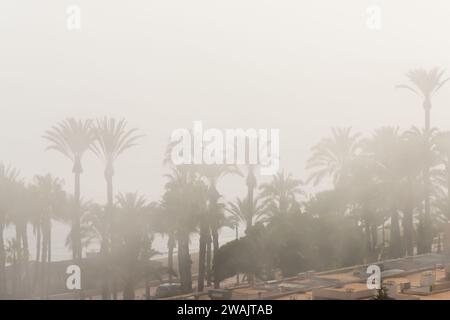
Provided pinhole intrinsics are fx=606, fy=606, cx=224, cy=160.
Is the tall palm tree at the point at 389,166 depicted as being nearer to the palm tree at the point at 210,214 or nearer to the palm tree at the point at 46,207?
the palm tree at the point at 210,214

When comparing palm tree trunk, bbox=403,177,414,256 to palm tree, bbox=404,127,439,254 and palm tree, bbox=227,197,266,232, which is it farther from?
palm tree, bbox=227,197,266,232

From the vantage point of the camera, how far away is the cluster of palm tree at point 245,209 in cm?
3988

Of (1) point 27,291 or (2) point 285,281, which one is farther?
(1) point 27,291

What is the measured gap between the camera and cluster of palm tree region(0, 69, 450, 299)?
131 ft

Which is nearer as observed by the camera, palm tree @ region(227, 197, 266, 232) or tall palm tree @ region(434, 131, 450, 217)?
Result: tall palm tree @ region(434, 131, 450, 217)

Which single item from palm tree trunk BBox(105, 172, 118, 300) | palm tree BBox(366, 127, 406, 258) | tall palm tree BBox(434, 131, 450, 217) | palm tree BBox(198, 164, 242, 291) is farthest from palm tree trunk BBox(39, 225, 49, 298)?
tall palm tree BBox(434, 131, 450, 217)

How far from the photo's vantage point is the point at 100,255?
3825 centimetres

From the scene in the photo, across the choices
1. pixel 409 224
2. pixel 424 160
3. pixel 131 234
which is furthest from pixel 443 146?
pixel 131 234

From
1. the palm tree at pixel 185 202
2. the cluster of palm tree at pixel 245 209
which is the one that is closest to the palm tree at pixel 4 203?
the cluster of palm tree at pixel 245 209

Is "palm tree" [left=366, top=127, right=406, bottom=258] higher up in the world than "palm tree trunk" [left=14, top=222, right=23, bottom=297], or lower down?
higher up

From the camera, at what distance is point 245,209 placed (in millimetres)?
51344

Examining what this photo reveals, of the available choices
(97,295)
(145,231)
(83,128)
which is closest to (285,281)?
(145,231)
